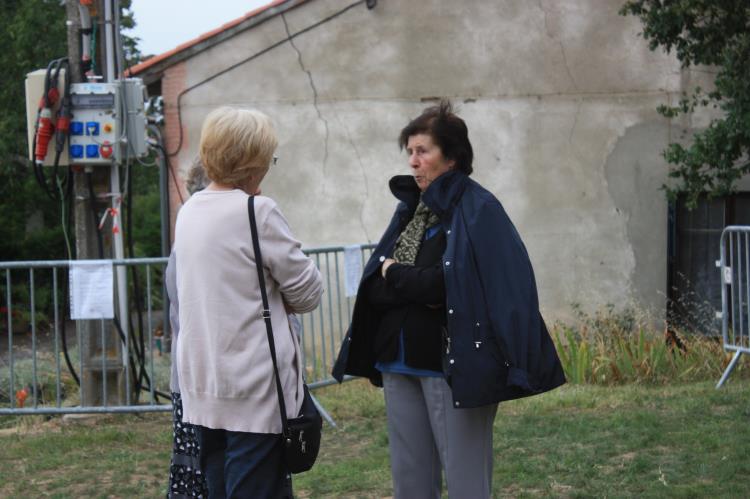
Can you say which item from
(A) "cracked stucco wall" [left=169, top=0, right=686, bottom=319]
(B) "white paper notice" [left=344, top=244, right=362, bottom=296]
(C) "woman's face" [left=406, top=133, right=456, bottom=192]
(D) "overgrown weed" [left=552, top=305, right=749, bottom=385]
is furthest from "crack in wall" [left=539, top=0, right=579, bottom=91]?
(C) "woman's face" [left=406, top=133, right=456, bottom=192]

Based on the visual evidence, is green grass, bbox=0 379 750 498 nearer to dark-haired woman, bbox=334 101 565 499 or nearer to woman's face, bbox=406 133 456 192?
dark-haired woman, bbox=334 101 565 499

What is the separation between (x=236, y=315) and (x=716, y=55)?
830 centimetres

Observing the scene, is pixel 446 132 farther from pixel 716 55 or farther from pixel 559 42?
pixel 559 42

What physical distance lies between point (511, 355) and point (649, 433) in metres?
3.38

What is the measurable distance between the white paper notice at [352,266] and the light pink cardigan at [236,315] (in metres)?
4.86

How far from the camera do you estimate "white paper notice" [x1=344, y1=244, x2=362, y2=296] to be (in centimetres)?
848

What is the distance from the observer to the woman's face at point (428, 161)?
4.14 m

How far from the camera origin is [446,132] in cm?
412

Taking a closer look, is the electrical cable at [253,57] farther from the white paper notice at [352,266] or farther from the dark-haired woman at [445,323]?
the dark-haired woman at [445,323]

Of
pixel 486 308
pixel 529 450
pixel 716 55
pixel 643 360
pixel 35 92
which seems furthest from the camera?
pixel 716 55

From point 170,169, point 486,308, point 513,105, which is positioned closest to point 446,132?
point 486,308

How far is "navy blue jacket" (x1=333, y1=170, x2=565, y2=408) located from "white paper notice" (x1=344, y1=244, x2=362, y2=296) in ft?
14.5

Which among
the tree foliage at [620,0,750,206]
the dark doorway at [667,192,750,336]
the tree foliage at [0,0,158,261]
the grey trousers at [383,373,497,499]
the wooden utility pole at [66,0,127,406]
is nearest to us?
the grey trousers at [383,373,497,499]

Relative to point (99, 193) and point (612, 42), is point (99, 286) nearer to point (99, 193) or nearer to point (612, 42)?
point (99, 193)
